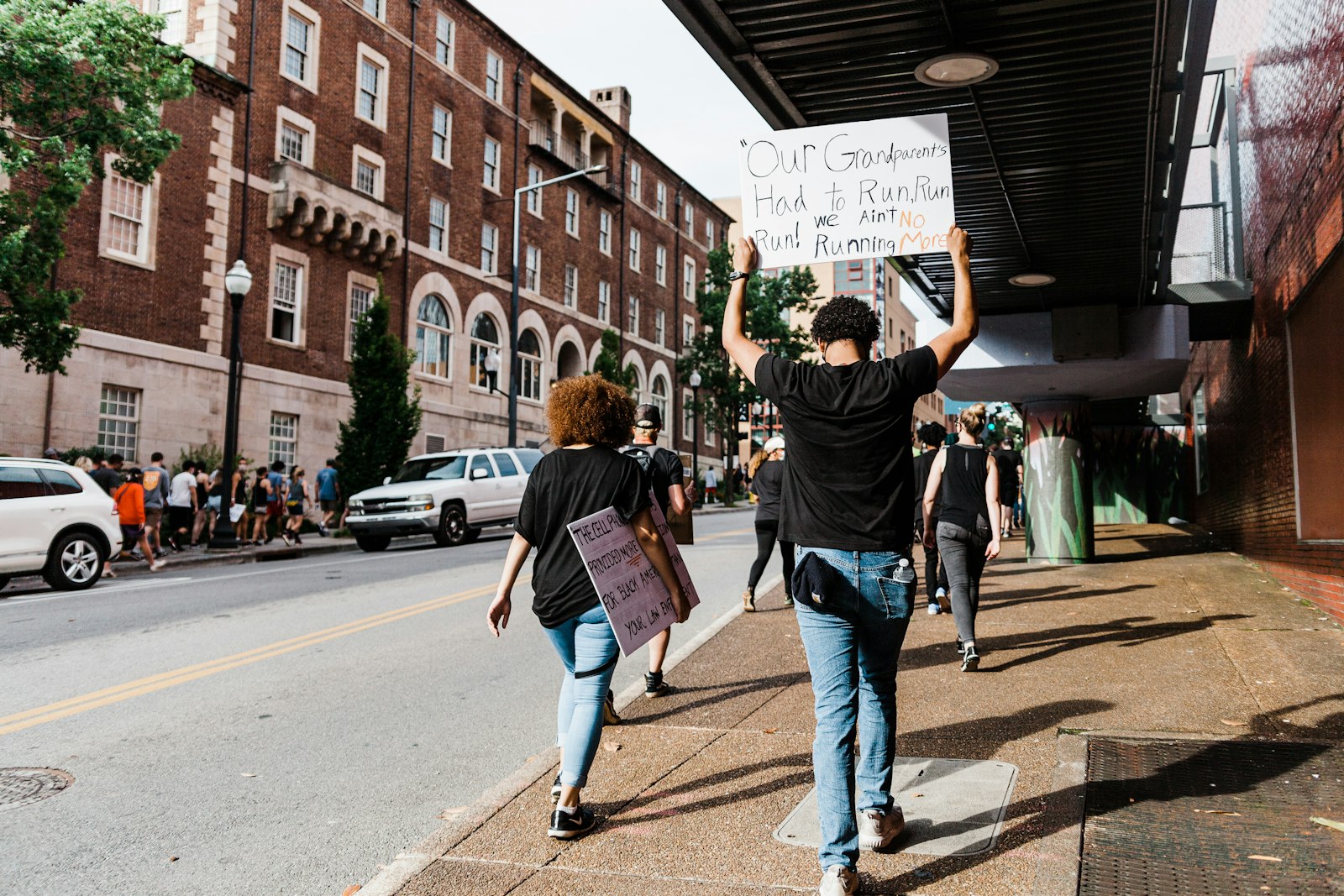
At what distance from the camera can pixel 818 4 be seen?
5.57 m

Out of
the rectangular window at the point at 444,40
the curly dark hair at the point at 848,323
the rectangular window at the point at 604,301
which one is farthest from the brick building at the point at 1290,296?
the rectangular window at the point at 604,301

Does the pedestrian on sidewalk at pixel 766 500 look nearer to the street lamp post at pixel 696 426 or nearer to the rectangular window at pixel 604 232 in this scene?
the street lamp post at pixel 696 426

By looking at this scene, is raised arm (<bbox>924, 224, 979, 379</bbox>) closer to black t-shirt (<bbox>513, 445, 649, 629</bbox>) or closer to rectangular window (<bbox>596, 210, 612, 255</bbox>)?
black t-shirt (<bbox>513, 445, 649, 629</bbox>)

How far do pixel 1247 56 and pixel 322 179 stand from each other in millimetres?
21322

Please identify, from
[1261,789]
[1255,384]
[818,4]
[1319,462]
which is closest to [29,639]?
[818,4]

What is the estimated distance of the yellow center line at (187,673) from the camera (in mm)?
6406

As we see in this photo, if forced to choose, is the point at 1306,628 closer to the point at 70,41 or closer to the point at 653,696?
the point at 653,696

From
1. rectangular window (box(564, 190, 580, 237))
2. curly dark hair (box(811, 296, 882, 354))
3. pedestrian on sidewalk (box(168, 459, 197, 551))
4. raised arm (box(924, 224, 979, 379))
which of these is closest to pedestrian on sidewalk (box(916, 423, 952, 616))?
raised arm (box(924, 224, 979, 379))

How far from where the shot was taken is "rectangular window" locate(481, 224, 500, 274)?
35.2 meters

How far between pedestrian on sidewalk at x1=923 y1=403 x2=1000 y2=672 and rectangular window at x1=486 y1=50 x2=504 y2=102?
3195 cm

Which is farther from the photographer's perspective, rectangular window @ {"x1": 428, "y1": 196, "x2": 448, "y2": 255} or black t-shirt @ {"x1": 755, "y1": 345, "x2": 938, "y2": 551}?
rectangular window @ {"x1": 428, "y1": 196, "x2": 448, "y2": 255}

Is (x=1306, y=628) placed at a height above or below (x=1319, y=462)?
below

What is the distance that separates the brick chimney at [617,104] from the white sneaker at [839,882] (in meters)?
46.3

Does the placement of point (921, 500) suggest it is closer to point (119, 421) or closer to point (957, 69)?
point (957, 69)
